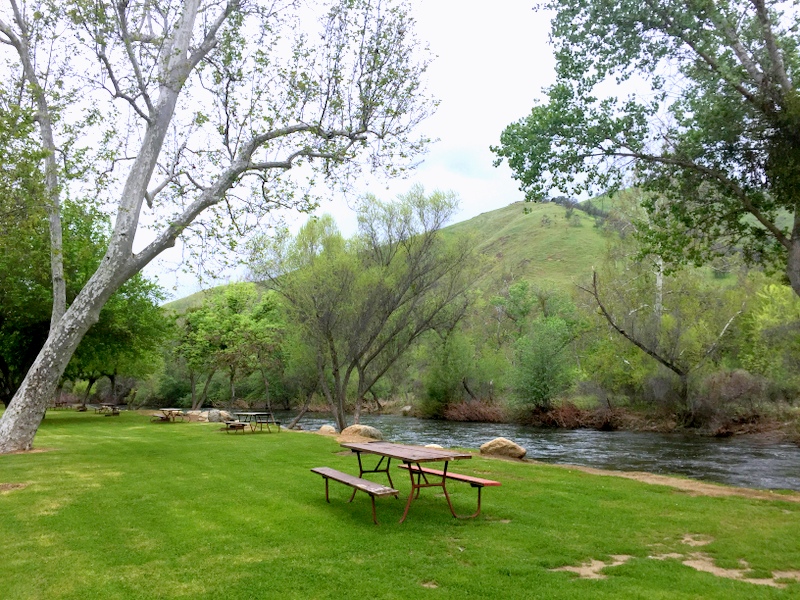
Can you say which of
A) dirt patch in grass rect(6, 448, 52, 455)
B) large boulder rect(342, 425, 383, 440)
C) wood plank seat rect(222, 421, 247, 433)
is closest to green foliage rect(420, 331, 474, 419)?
wood plank seat rect(222, 421, 247, 433)

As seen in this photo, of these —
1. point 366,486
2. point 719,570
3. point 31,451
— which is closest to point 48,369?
point 31,451

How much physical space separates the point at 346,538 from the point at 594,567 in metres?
2.97

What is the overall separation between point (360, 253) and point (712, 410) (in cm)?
2069

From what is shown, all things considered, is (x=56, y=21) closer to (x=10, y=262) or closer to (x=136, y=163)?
(x=136, y=163)

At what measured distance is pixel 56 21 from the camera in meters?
15.2

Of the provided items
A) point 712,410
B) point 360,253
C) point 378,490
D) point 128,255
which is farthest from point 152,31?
point 712,410

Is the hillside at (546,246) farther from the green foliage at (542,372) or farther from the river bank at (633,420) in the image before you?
the green foliage at (542,372)

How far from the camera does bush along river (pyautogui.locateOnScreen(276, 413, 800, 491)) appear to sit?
54.4 feet

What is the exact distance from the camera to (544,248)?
12962 centimetres

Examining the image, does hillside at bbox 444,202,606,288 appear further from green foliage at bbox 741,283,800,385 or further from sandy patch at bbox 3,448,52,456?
sandy patch at bbox 3,448,52,456

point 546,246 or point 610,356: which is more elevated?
point 546,246

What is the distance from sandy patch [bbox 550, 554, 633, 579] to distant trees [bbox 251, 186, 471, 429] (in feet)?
65.0

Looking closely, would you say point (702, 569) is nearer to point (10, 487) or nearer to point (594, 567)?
point (594, 567)

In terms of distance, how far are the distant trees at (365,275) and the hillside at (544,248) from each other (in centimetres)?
6151
